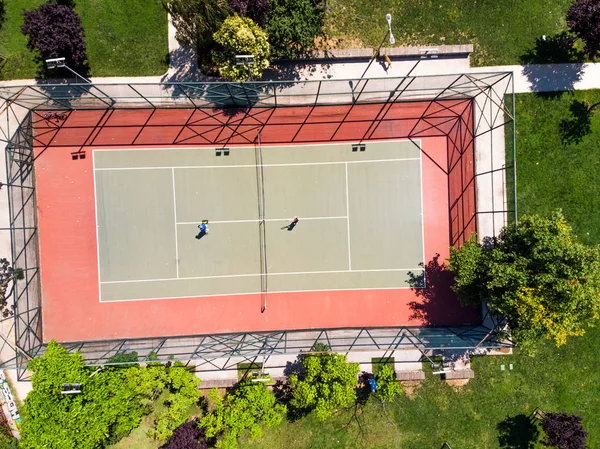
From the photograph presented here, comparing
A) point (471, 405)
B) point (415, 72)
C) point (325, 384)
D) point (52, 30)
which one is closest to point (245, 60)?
point (415, 72)

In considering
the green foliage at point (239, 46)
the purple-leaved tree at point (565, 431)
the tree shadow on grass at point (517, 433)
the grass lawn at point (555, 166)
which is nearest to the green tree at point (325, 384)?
the tree shadow on grass at point (517, 433)

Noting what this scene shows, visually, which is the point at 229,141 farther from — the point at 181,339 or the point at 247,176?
the point at 181,339

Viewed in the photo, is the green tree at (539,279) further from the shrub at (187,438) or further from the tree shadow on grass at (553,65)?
the shrub at (187,438)

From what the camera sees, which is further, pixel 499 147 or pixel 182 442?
pixel 499 147

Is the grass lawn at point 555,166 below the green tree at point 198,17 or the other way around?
below

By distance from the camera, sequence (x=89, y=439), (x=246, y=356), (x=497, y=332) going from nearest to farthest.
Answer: (x=89, y=439)
(x=497, y=332)
(x=246, y=356)

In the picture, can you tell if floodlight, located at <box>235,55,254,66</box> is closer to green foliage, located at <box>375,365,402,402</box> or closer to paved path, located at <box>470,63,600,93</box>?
paved path, located at <box>470,63,600,93</box>

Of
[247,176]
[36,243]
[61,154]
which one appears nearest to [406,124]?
[247,176]
